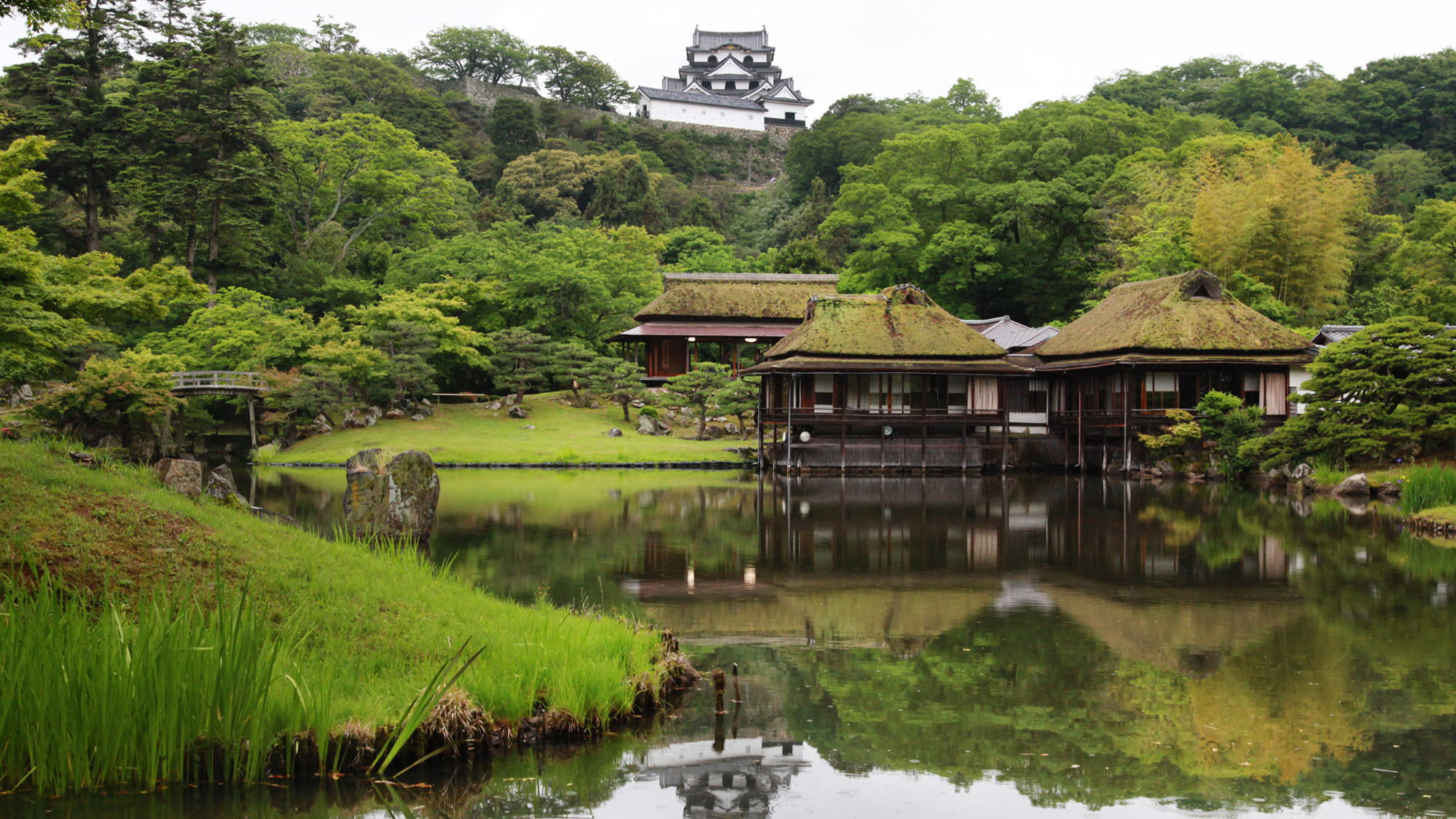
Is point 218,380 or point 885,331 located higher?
point 885,331

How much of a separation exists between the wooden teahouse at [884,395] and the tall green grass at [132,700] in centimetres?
2342

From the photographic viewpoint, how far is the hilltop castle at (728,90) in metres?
78.7

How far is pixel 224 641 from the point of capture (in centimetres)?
493

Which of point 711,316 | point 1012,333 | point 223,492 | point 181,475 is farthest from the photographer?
point 711,316

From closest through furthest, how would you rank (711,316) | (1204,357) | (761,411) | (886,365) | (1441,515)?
(1441,515) → (1204,357) → (886,365) → (761,411) → (711,316)

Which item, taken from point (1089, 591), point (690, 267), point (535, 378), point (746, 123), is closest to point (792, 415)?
point (535, 378)

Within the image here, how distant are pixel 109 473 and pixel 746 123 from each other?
246 ft

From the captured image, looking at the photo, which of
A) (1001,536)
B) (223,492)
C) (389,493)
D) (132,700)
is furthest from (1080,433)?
(132,700)

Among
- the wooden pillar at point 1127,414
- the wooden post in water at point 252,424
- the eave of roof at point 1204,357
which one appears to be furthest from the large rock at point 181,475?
the wooden pillar at point 1127,414

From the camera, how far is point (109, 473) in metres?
8.70

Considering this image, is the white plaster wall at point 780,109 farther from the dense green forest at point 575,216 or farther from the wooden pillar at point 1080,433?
the wooden pillar at point 1080,433

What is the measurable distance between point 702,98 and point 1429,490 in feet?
222

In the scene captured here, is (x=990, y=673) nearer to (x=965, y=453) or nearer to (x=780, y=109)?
(x=965, y=453)

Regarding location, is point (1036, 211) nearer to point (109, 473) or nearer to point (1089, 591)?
point (1089, 591)
